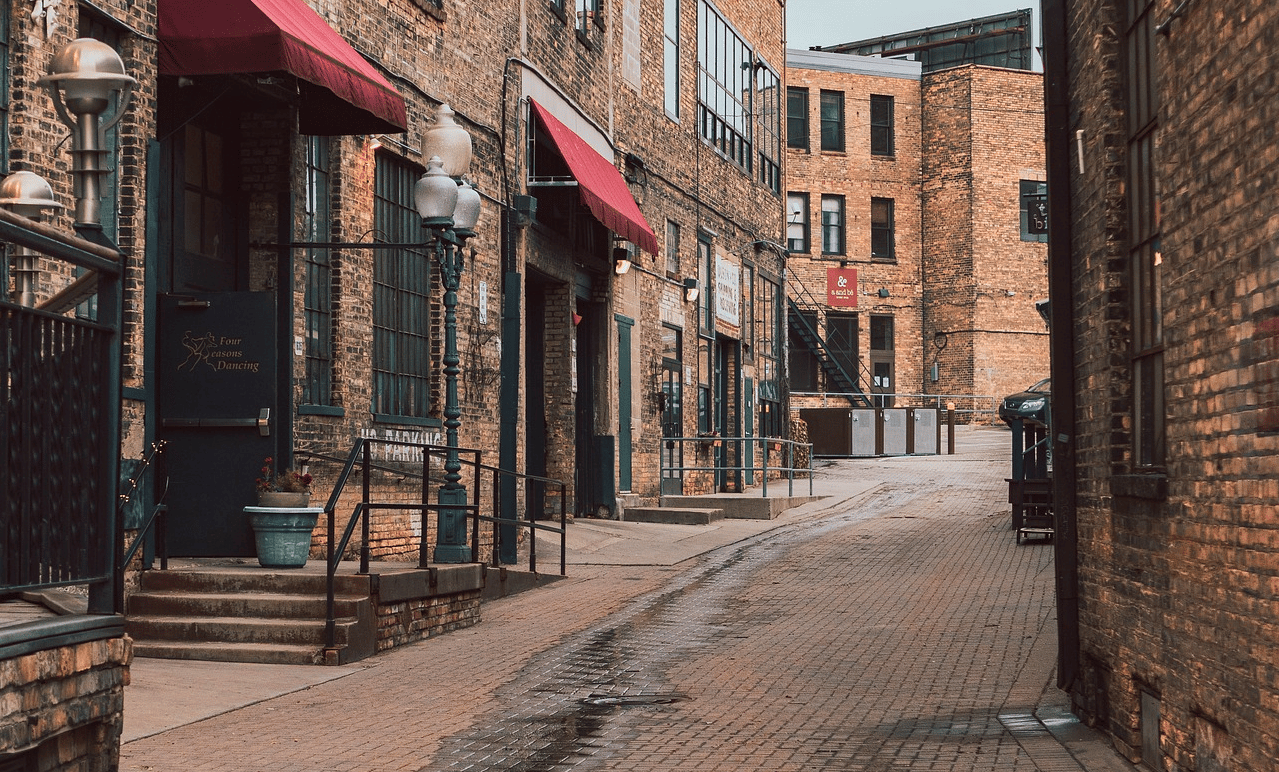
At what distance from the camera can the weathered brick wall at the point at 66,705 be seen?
15.6 feet

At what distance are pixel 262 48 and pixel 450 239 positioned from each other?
249 cm

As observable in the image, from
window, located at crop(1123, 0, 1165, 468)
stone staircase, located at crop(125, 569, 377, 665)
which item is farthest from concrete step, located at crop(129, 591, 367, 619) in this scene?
window, located at crop(1123, 0, 1165, 468)

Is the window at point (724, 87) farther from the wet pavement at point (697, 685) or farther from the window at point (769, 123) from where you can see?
the wet pavement at point (697, 685)

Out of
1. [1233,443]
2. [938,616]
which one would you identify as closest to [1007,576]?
[938,616]

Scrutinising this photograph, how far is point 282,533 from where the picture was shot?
10.8m

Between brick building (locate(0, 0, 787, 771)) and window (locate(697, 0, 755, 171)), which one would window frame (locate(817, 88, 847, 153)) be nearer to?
window (locate(697, 0, 755, 171))

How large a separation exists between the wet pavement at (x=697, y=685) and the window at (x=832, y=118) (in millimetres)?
29590

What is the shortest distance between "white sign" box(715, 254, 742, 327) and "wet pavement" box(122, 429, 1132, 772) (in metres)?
10.1

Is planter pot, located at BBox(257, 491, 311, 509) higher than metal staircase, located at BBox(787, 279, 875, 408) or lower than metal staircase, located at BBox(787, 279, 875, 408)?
lower

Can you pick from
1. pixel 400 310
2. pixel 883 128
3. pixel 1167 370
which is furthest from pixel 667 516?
pixel 883 128

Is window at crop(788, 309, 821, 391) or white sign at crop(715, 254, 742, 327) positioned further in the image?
window at crop(788, 309, 821, 391)

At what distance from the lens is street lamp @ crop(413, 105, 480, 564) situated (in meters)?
12.0

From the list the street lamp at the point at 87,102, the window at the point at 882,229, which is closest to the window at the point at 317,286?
the street lamp at the point at 87,102

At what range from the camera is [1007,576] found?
15055 millimetres
